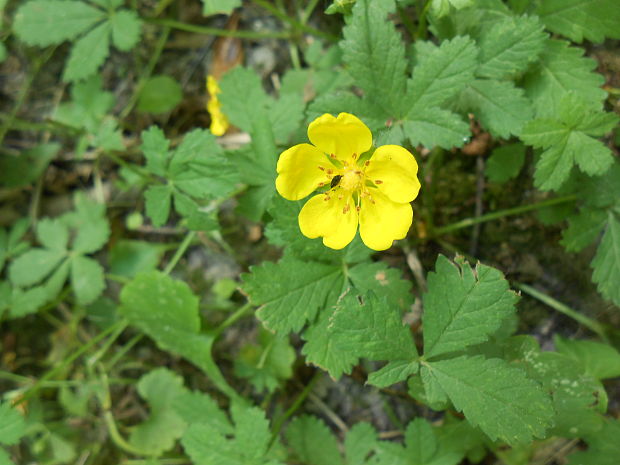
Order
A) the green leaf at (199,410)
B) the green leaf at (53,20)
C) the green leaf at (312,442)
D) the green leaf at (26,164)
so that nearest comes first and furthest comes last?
the green leaf at (312,442), the green leaf at (199,410), the green leaf at (53,20), the green leaf at (26,164)

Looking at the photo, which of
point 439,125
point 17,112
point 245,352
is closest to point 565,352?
point 439,125

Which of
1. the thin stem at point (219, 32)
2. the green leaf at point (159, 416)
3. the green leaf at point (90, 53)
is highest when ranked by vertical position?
the thin stem at point (219, 32)

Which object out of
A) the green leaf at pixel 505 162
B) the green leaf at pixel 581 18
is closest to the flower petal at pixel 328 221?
the green leaf at pixel 505 162

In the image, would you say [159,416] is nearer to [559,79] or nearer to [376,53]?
[376,53]

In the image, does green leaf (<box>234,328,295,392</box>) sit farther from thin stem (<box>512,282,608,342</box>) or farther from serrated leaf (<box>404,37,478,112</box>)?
serrated leaf (<box>404,37,478,112</box>)

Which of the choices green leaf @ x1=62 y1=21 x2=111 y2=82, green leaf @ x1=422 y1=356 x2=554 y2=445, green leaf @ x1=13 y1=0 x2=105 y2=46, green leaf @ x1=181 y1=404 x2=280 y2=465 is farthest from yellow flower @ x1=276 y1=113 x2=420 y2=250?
green leaf @ x1=13 y1=0 x2=105 y2=46

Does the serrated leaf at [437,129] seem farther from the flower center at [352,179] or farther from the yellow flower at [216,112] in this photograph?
the yellow flower at [216,112]
